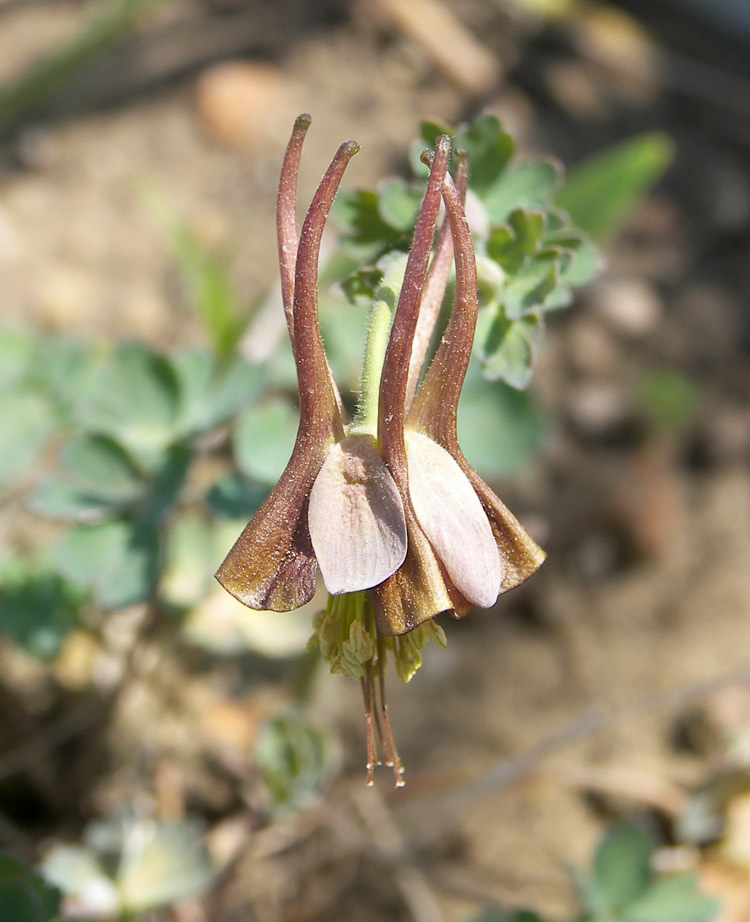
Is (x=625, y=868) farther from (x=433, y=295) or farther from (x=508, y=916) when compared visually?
(x=433, y=295)

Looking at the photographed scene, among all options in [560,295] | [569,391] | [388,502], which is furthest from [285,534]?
[569,391]

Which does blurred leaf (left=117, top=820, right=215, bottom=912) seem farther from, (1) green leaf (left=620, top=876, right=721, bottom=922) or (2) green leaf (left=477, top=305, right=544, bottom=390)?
(2) green leaf (left=477, top=305, right=544, bottom=390)

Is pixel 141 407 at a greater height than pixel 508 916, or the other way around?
pixel 141 407

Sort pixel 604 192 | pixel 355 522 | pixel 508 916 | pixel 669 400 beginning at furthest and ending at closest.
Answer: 1. pixel 669 400
2. pixel 604 192
3. pixel 508 916
4. pixel 355 522

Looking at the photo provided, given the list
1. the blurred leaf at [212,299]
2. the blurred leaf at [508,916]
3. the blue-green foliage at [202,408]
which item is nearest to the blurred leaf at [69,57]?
the blurred leaf at [212,299]

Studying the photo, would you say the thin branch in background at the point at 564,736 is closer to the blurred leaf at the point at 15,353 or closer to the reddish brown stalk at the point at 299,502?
the reddish brown stalk at the point at 299,502

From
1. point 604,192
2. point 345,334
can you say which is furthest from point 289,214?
point 604,192

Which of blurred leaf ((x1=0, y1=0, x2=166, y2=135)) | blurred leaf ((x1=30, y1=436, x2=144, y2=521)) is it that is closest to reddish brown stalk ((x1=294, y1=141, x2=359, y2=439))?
blurred leaf ((x1=30, y1=436, x2=144, y2=521))
